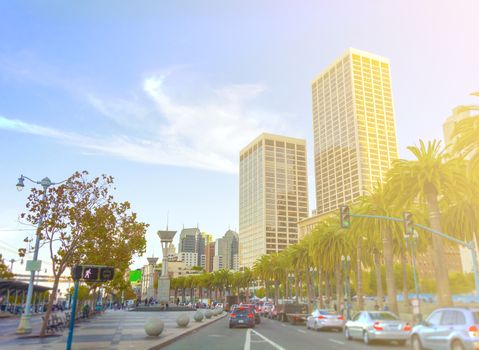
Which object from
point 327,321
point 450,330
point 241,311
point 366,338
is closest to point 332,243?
point 241,311

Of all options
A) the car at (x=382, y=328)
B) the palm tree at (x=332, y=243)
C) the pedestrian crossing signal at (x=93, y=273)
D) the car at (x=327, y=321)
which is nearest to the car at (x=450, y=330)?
the car at (x=382, y=328)

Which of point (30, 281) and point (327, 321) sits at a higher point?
point (30, 281)

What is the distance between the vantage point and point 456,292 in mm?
107438

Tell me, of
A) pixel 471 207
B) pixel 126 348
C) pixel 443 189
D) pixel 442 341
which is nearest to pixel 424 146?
pixel 443 189

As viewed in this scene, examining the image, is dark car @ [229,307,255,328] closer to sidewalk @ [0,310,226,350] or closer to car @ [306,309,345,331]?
car @ [306,309,345,331]

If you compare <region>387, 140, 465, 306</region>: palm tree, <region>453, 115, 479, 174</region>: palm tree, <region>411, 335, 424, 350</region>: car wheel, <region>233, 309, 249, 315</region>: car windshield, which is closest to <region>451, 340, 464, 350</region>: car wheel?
<region>411, 335, 424, 350</region>: car wheel

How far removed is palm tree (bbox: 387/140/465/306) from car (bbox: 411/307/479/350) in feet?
49.4

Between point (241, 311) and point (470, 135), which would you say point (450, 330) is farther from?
point (241, 311)

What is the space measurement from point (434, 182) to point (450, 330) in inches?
706

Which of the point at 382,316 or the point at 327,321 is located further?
the point at 327,321

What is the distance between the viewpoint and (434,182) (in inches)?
1099

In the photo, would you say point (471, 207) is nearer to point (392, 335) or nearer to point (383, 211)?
point (383, 211)

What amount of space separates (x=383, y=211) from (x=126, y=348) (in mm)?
27701

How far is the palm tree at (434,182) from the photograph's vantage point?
27.4 meters
